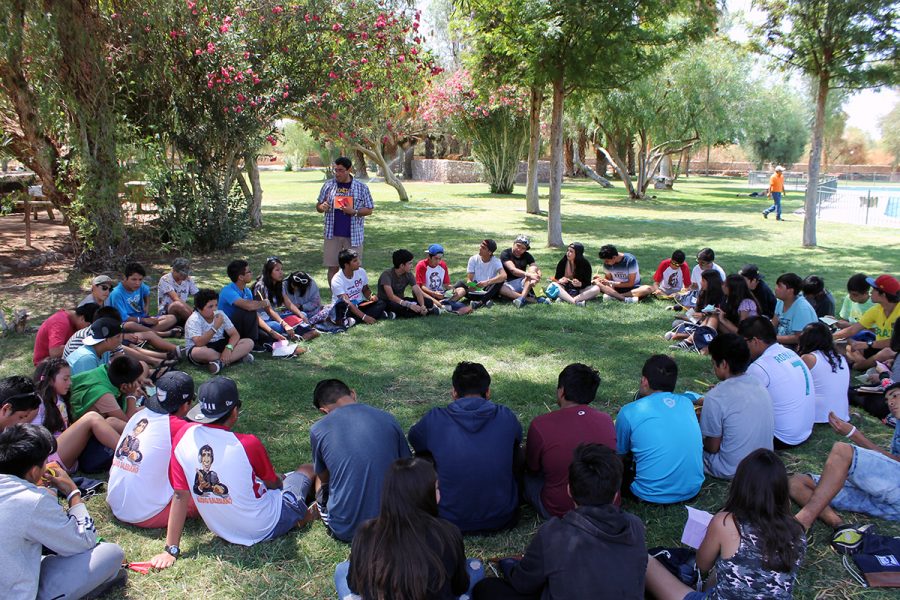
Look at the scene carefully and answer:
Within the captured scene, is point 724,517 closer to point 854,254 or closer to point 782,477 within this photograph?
point 782,477

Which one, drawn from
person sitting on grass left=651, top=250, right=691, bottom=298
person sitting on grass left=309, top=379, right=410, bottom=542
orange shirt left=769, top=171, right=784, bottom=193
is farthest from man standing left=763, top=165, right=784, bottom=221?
person sitting on grass left=309, top=379, right=410, bottom=542

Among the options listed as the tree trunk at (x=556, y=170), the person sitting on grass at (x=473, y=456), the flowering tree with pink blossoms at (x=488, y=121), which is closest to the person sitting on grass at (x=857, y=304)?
the person sitting on grass at (x=473, y=456)

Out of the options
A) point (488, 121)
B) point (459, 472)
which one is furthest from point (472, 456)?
point (488, 121)

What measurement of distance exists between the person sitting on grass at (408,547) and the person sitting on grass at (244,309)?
15.7ft

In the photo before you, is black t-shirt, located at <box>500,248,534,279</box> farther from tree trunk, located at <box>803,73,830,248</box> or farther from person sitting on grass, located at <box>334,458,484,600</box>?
tree trunk, located at <box>803,73,830,248</box>

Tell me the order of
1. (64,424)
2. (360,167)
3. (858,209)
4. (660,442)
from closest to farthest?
1. (660,442)
2. (64,424)
3. (858,209)
4. (360,167)

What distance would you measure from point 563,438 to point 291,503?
1615 mm

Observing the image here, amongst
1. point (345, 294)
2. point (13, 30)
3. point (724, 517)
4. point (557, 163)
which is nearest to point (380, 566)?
point (724, 517)

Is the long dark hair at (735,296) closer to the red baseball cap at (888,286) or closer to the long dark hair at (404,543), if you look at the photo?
the red baseball cap at (888,286)

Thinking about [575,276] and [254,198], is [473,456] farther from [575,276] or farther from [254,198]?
[254,198]

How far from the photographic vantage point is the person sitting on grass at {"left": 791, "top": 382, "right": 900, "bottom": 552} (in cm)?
395

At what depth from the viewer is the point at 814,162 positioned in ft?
45.7

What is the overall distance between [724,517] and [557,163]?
1166 cm

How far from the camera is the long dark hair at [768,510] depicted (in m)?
2.93
